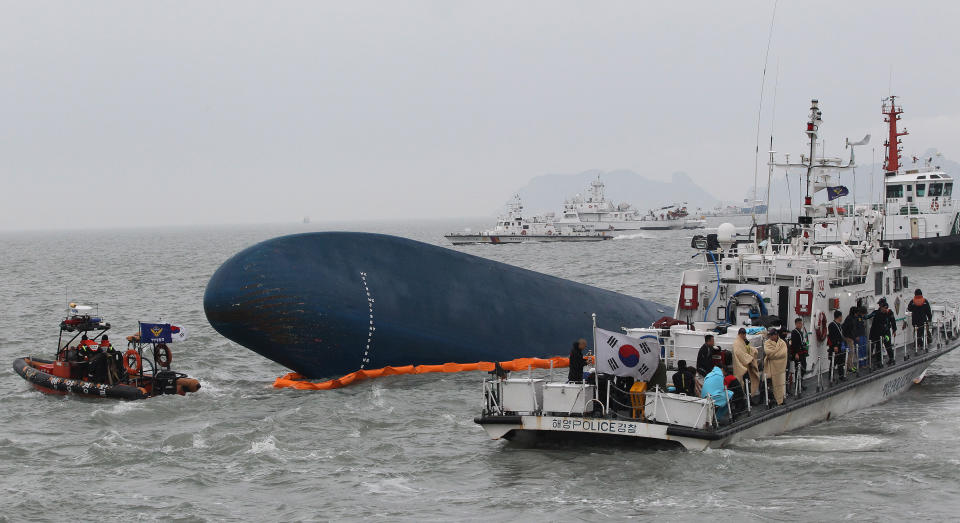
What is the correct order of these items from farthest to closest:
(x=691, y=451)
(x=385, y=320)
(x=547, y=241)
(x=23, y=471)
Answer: (x=547, y=241)
(x=385, y=320)
(x=23, y=471)
(x=691, y=451)

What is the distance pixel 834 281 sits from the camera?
20797mm

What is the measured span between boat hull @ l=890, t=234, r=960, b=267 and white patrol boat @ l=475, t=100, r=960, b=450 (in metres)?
42.2

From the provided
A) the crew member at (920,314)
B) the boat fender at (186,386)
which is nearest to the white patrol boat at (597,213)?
the crew member at (920,314)

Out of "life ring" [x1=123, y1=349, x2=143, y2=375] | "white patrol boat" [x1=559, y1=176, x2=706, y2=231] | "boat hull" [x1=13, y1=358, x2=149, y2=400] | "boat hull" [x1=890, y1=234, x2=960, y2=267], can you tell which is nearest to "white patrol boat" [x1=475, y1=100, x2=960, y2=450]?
"boat hull" [x1=13, y1=358, x2=149, y2=400]

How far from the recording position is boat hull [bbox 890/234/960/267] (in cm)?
6481

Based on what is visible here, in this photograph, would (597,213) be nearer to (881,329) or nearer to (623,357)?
(881,329)

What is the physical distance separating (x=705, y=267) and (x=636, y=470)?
6536mm

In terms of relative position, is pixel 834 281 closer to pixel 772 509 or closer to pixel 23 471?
pixel 772 509

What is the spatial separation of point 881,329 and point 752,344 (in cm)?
562

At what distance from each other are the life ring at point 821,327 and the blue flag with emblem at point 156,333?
14.2 m

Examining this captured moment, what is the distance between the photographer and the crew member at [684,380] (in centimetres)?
1622

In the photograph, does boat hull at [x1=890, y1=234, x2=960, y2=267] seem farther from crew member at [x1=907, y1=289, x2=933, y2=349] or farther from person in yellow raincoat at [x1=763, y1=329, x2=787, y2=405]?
person in yellow raincoat at [x1=763, y1=329, x2=787, y2=405]

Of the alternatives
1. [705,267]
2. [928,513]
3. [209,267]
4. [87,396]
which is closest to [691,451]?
[928,513]

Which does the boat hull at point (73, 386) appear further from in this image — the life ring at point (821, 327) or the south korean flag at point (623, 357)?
the life ring at point (821, 327)
